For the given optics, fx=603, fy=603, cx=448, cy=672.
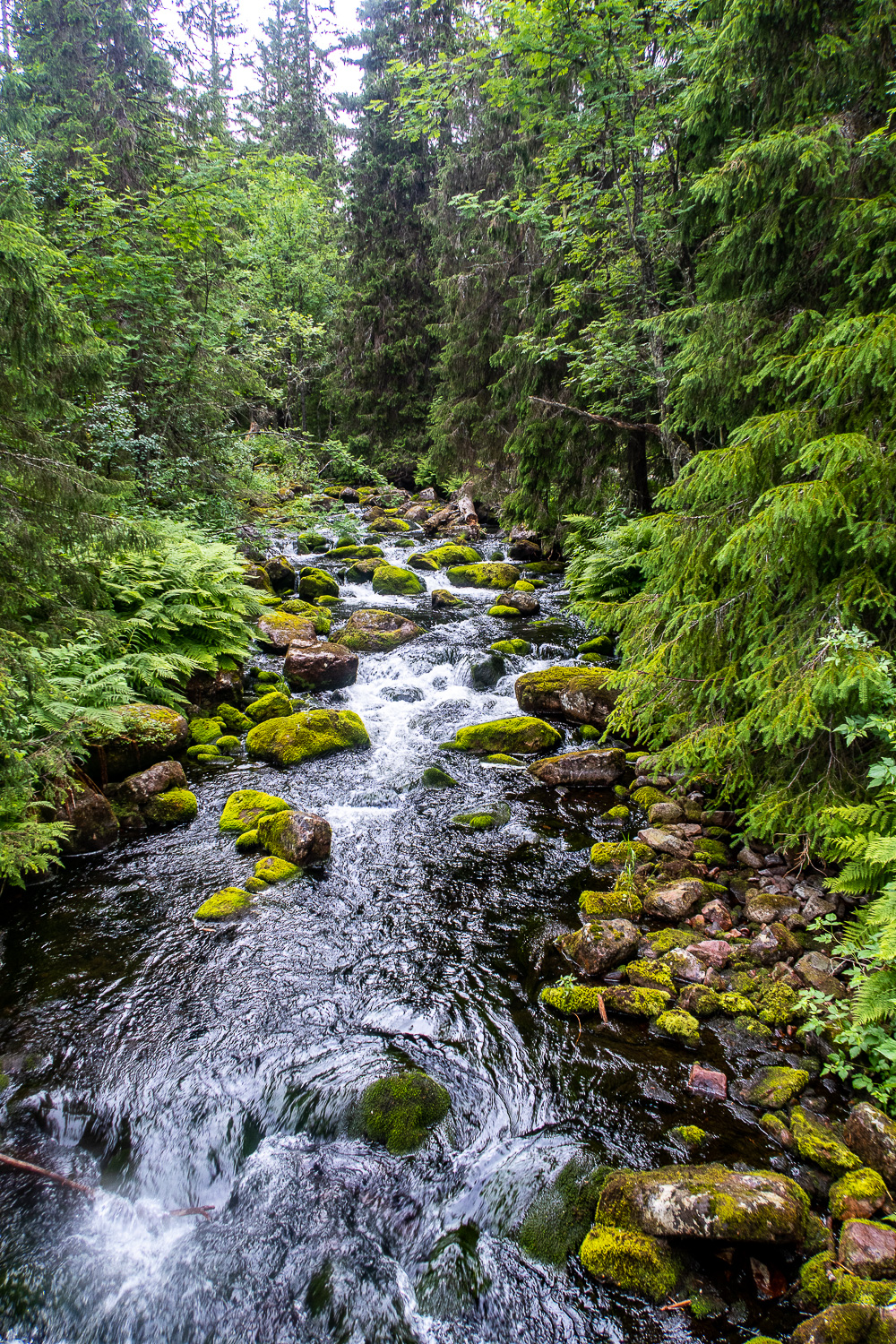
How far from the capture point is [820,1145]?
3018 mm

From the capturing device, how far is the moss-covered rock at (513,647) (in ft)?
37.0

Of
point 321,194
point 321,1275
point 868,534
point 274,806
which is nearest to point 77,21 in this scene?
point 321,194

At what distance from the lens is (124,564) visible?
8.94 metres

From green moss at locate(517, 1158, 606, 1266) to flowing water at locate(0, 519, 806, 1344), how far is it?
79mm

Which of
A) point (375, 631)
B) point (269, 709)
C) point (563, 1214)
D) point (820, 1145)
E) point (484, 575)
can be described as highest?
point (484, 575)

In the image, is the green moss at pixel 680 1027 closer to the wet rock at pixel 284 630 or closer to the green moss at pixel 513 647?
the green moss at pixel 513 647

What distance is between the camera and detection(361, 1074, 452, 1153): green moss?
353 centimetres

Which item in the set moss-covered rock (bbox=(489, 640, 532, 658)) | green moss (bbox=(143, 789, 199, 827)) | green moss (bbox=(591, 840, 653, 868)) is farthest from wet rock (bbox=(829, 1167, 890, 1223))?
moss-covered rock (bbox=(489, 640, 532, 658))

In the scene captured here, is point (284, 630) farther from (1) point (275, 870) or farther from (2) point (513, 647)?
(1) point (275, 870)

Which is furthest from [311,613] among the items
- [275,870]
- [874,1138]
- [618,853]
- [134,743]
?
[874,1138]

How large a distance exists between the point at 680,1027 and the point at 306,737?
573 centimetres

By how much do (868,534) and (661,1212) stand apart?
3769 millimetres

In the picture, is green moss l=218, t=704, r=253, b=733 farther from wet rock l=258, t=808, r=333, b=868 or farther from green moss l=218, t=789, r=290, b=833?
wet rock l=258, t=808, r=333, b=868

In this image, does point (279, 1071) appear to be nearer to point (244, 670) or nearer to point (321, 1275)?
point (321, 1275)
